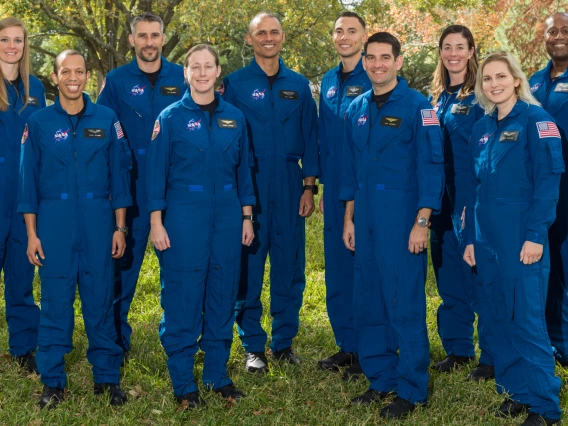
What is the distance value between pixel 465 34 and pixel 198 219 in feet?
7.70

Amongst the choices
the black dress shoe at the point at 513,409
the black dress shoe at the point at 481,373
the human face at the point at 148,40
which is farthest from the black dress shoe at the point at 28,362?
the black dress shoe at the point at 513,409

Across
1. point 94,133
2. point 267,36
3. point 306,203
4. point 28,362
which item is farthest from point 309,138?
point 28,362

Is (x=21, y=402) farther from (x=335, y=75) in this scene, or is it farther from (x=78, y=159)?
(x=335, y=75)

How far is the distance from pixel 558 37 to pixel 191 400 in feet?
12.0

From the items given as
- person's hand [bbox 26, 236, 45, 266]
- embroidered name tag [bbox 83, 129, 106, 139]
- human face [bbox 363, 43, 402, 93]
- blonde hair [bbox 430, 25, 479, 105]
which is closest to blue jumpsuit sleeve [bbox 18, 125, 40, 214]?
person's hand [bbox 26, 236, 45, 266]

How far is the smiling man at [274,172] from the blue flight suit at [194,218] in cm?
62

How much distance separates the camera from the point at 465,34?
5.20m

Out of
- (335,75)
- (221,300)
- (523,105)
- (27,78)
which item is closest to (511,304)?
(523,105)

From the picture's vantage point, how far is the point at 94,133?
4.66 meters

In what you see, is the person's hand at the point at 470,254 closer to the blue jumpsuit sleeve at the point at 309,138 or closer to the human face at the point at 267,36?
the blue jumpsuit sleeve at the point at 309,138

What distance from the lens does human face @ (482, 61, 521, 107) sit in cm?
436

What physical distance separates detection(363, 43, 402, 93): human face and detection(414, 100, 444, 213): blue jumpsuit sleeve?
32 centimetres

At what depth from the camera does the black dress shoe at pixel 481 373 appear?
5.24 metres

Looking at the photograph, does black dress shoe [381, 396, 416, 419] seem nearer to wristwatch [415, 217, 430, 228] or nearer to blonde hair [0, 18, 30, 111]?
wristwatch [415, 217, 430, 228]
